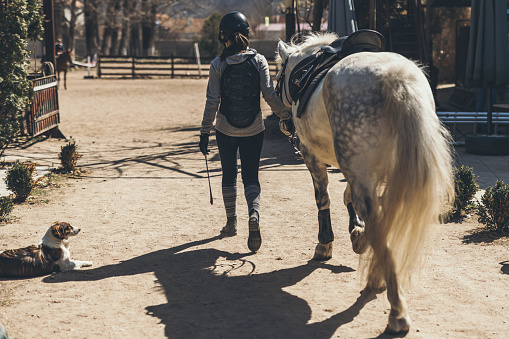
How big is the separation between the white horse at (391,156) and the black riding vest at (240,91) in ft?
4.83

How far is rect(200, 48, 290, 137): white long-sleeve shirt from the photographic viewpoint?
5.79 meters

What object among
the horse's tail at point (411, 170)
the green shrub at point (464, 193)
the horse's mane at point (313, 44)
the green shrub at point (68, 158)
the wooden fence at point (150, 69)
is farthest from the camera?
the wooden fence at point (150, 69)

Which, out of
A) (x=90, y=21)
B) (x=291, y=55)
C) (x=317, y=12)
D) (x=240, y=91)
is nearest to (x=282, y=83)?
(x=291, y=55)

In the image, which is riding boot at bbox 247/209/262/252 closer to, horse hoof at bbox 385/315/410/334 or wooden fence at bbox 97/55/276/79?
horse hoof at bbox 385/315/410/334

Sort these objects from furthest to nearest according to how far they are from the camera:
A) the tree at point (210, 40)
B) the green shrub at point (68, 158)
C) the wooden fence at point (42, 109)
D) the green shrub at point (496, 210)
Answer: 1. the tree at point (210, 40)
2. the wooden fence at point (42, 109)
3. the green shrub at point (68, 158)
4. the green shrub at point (496, 210)

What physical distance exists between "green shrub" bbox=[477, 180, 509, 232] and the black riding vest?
2.69 metres

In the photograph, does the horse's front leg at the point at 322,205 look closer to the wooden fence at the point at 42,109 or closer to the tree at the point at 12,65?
the tree at the point at 12,65

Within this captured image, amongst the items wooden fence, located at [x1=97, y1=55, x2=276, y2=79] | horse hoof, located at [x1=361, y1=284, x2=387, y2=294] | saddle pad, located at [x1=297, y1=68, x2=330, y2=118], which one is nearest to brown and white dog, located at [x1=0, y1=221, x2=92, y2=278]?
saddle pad, located at [x1=297, y1=68, x2=330, y2=118]

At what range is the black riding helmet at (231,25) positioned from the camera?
5.74 m

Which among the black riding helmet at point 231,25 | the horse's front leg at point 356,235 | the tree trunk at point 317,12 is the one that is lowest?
the horse's front leg at point 356,235

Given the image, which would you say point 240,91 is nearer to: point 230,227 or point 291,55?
point 291,55

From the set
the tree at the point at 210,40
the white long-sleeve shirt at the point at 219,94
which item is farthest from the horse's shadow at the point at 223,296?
the tree at the point at 210,40

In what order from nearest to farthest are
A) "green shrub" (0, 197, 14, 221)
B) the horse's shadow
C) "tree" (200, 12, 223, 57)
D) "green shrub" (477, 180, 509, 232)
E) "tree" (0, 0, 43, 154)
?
the horse's shadow, "green shrub" (477, 180, 509, 232), "green shrub" (0, 197, 14, 221), "tree" (0, 0, 43, 154), "tree" (200, 12, 223, 57)

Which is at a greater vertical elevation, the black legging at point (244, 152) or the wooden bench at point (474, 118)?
the black legging at point (244, 152)
